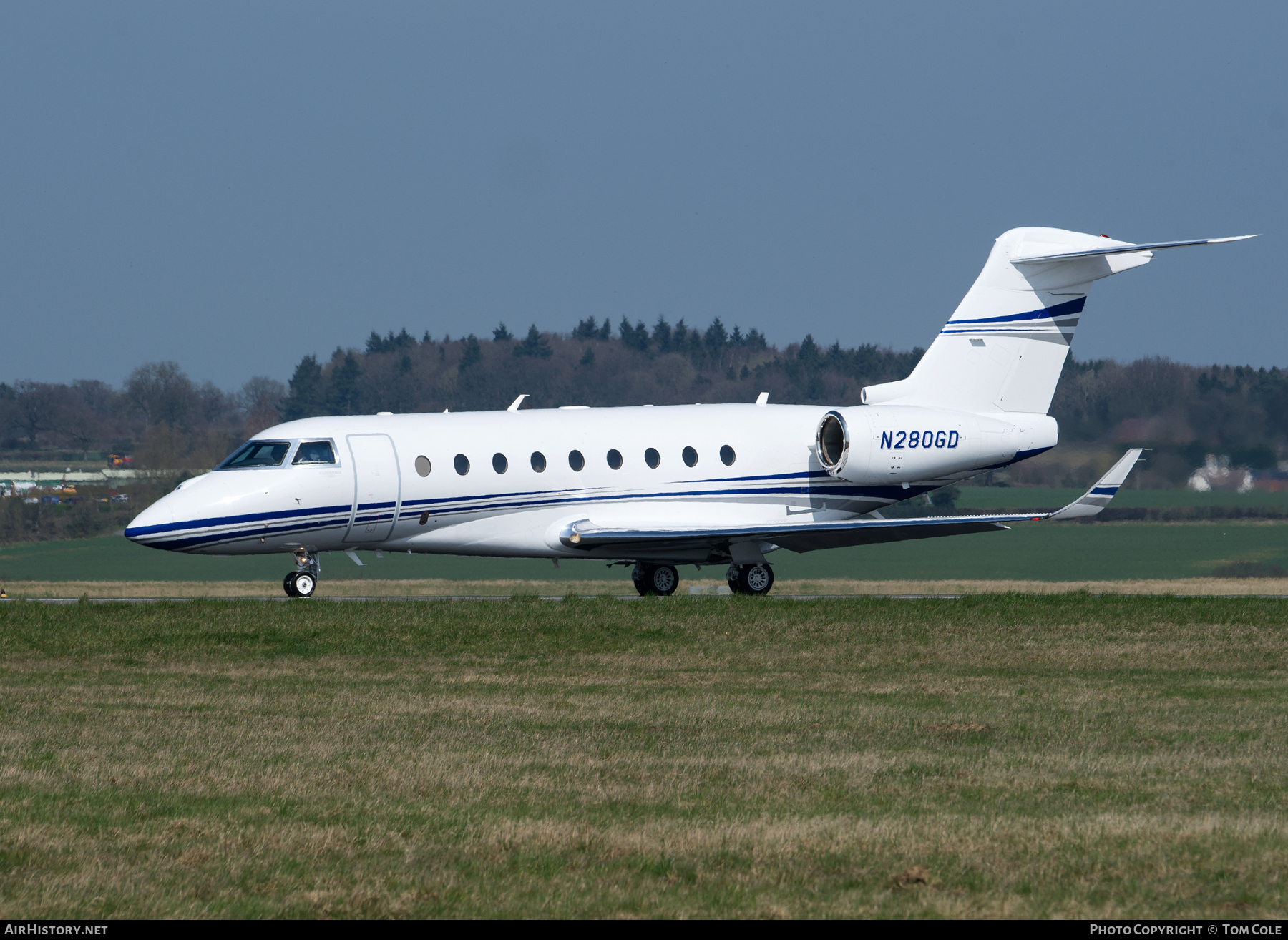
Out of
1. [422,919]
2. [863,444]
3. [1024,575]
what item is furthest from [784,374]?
[422,919]

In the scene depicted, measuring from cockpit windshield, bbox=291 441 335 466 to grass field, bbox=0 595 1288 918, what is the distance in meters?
4.06

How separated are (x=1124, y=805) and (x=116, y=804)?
6352mm

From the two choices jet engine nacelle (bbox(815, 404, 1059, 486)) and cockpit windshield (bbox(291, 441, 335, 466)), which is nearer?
cockpit windshield (bbox(291, 441, 335, 466))

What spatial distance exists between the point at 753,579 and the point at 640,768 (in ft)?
54.3

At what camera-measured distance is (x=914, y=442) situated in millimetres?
28047

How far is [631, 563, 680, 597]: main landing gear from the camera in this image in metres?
27.7

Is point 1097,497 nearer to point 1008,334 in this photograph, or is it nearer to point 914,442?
point 914,442

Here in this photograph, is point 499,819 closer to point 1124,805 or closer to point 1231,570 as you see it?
point 1124,805

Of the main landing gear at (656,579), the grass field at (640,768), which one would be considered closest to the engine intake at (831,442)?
the main landing gear at (656,579)

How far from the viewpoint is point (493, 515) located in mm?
25750

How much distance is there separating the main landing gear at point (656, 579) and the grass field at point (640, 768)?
6073 millimetres

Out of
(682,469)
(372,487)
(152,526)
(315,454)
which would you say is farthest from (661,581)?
(152,526)

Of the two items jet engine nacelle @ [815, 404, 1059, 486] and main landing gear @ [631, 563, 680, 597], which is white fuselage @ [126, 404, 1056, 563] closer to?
jet engine nacelle @ [815, 404, 1059, 486]

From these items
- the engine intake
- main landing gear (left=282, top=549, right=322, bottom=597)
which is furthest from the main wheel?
main landing gear (left=282, top=549, right=322, bottom=597)
